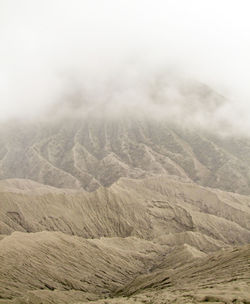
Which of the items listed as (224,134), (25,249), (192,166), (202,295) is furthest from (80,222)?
(224,134)

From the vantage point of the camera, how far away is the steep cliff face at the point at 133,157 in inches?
5507

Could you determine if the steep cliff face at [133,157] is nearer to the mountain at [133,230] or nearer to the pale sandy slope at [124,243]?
the mountain at [133,230]

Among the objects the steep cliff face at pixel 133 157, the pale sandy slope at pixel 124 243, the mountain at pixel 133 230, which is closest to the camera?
the mountain at pixel 133 230

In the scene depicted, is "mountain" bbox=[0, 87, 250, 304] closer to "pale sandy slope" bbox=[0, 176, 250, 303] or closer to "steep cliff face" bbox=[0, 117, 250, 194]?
"pale sandy slope" bbox=[0, 176, 250, 303]

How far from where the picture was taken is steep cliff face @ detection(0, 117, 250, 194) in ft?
459

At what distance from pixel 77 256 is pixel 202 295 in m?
34.5

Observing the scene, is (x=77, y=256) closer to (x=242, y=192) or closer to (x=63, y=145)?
(x=242, y=192)

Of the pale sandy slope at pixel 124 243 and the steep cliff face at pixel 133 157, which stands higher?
the steep cliff face at pixel 133 157

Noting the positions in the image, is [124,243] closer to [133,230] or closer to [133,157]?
[133,230]

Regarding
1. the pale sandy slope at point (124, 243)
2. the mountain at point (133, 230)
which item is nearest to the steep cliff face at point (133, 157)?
the mountain at point (133, 230)

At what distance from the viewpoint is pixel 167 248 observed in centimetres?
6431

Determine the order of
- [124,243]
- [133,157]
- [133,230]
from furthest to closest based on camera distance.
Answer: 1. [133,157]
2. [133,230]
3. [124,243]

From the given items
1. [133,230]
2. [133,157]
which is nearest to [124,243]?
[133,230]

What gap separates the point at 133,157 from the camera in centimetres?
16300
